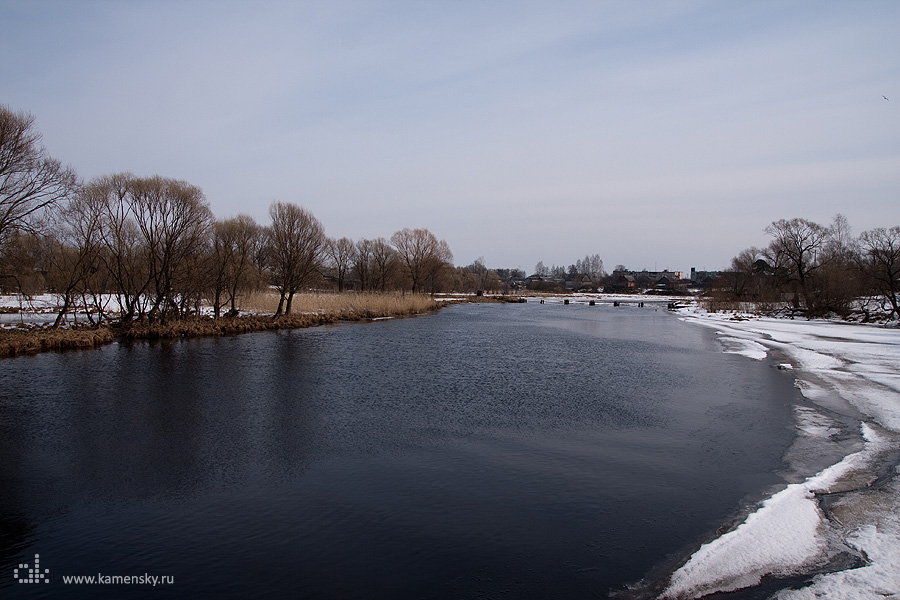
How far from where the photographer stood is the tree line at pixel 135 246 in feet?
70.9

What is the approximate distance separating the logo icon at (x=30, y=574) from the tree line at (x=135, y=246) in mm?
19903

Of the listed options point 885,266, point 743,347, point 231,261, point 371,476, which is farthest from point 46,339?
point 885,266

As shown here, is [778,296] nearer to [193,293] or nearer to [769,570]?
[193,293]

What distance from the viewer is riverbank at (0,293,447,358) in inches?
862

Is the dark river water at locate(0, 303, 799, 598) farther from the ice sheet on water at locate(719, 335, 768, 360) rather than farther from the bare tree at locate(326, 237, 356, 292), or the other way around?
the bare tree at locate(326, 237, 356, 292)

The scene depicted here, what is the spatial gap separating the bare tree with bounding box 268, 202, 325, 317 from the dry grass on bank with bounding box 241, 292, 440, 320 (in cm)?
325

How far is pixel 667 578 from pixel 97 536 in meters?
6.49

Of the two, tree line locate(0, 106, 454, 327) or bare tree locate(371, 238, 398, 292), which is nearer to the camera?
tree line locate(0, 106, 454, 327)

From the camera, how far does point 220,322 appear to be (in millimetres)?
30422

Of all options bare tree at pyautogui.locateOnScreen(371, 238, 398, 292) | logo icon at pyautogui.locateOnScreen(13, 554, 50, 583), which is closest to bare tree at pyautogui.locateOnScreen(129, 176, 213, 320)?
logo icon at pyautogui.locateOnScreen(13, 554, 50, 583)

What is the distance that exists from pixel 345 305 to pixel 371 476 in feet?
115

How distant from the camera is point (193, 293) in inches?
1222

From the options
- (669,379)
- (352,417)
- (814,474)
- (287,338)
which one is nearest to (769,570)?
(814,474)

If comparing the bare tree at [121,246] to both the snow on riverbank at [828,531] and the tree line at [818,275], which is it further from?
the tree line at [818,275]
